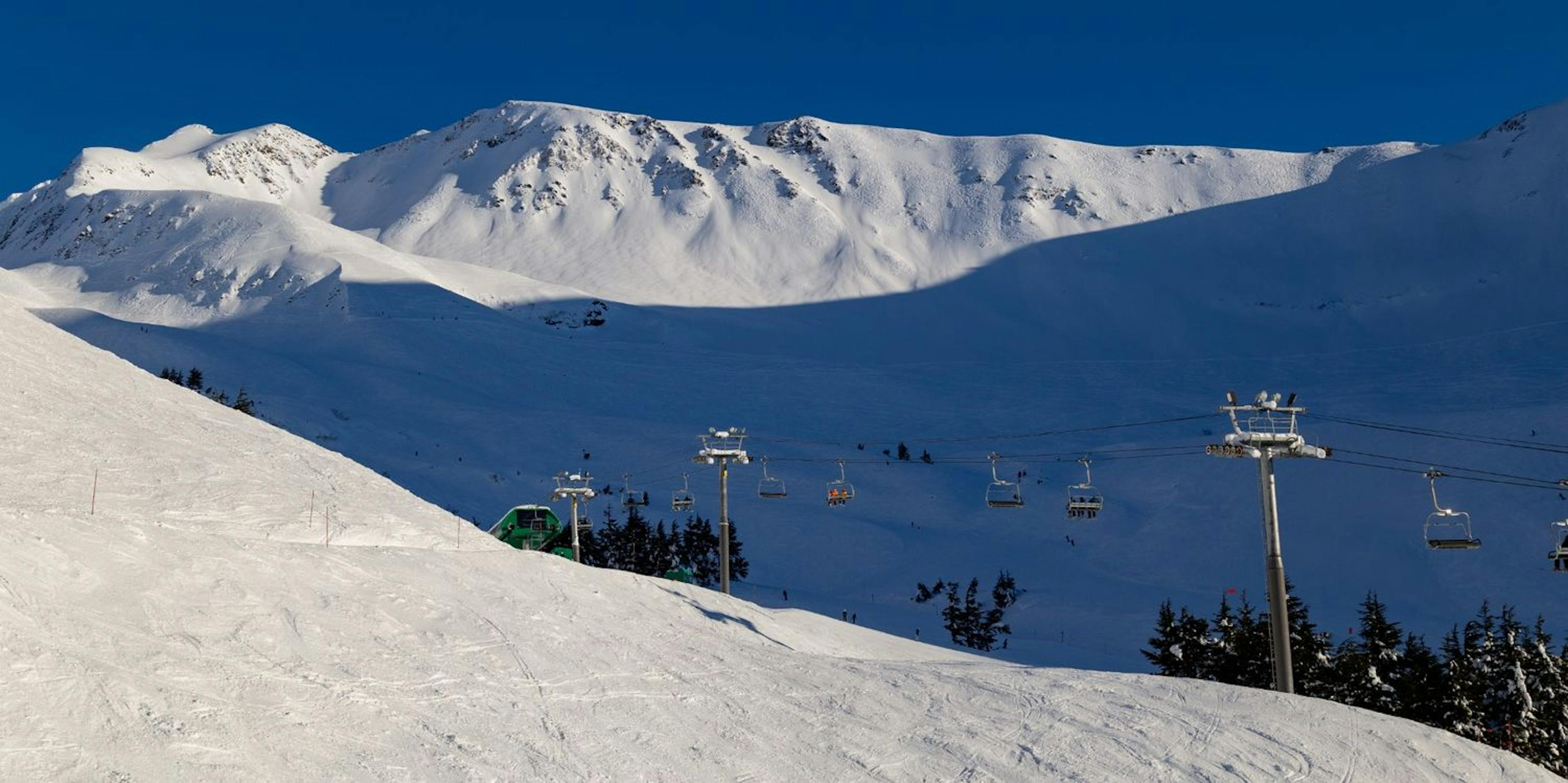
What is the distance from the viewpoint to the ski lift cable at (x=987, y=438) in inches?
4117

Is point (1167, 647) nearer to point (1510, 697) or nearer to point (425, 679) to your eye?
point (1510, 697)

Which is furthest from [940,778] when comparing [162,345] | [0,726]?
[162,345]

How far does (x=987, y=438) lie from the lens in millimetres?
109188

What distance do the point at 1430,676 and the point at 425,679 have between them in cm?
2678

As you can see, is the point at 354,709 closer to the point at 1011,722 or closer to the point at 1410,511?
the point at 1011,722

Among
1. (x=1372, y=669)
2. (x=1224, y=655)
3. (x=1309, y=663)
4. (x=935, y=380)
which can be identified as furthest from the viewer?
(x=935, y=380)

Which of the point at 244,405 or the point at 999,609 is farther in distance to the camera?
the point at 244,405

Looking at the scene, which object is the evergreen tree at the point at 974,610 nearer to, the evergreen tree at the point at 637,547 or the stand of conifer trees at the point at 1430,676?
the evergreen tree at the point at 637,547

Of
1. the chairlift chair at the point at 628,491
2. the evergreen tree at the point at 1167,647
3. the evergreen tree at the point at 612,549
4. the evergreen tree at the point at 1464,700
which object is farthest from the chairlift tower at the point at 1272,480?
the chairlift chair at the point at 628,491

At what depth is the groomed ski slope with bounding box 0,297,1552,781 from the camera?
46.8 ft

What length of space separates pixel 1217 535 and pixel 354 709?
2626 inches

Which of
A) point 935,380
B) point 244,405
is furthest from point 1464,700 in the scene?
point 935,380

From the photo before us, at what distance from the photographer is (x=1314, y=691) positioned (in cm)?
3297

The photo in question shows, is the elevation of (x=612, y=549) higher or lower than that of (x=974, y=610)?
higher
